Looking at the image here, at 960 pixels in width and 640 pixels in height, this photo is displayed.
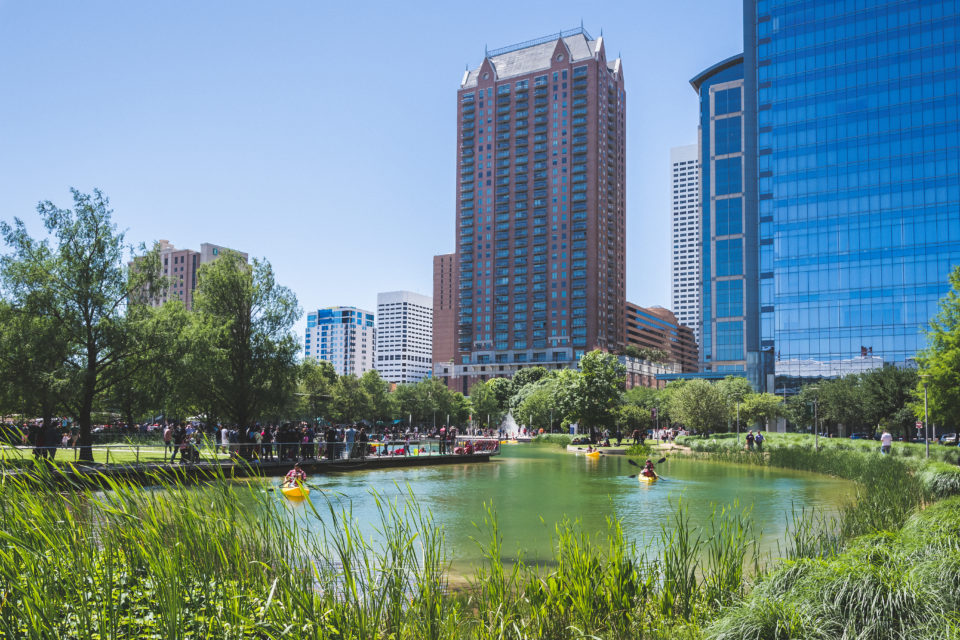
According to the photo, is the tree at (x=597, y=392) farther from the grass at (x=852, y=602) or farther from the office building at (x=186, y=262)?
the office building at (x=186, y=262)

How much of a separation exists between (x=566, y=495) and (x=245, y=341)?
22017 mm

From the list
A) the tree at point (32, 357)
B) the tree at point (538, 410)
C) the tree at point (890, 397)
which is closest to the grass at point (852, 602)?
the tree at point (32, 357)

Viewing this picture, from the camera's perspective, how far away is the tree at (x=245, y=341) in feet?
126

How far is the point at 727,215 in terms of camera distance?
135125mm

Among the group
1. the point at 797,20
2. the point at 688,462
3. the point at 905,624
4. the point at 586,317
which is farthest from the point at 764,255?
the point at 905,624

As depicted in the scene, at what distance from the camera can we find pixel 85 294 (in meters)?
29.7

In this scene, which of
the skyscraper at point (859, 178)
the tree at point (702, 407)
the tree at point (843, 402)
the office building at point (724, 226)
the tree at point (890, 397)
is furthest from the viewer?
the office building at point (724, 226)

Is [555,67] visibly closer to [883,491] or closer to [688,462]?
[688,462]

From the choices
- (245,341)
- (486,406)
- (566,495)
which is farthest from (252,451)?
(486,406)

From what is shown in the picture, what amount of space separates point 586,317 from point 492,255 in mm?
27472

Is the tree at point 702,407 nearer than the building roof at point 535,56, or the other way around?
the tree at point 702,407

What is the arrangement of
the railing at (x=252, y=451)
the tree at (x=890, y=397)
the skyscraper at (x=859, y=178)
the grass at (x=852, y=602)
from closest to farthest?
the grass at (x=852, y=602) < the railing at (x=252, y=451) < the tree at (x=890, y=397) < the skyscraper at (x=859, y=178)

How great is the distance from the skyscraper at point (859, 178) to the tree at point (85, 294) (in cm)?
8380

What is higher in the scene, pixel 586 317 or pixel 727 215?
pixel 727 215
